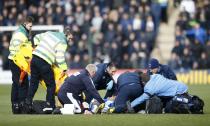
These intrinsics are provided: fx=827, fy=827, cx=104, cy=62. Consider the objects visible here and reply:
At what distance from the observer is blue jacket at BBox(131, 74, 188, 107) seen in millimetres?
19234

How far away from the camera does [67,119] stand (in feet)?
58.5

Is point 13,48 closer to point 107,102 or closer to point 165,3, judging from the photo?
point 107,102

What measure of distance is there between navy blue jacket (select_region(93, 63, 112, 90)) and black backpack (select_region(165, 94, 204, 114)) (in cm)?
217

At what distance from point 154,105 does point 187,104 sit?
765mm

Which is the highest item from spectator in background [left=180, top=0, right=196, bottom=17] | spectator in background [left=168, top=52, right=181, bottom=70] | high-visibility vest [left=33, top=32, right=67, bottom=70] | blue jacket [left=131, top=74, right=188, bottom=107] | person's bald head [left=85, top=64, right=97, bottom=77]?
spectator in background [left=180, top=0, right=196, bottom=17]

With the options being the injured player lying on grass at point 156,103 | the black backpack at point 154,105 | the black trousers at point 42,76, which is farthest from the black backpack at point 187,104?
the black trousers at point 42,76

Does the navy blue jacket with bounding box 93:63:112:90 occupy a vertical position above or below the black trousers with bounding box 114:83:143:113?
above

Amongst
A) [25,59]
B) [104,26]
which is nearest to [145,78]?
[25,59]

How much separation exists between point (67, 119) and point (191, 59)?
16.4 meters

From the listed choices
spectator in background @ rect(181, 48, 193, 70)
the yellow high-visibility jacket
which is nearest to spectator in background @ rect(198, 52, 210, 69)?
spectator in background @ rect(181, 48, 193, 70)

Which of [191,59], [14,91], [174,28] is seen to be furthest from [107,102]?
[174,28]

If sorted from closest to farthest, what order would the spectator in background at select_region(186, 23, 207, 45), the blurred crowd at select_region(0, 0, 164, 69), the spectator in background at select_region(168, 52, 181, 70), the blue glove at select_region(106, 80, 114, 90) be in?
the blue glove at select_region(106, 80, 114, 90) → the spectator in background at select_region(168, 52, 181, 70) → the spectator in background at select_region(186, 23, 207, 45) → the blurred crowd at select_region(0, 0, 164, 69)

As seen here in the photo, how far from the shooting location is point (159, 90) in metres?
19.3

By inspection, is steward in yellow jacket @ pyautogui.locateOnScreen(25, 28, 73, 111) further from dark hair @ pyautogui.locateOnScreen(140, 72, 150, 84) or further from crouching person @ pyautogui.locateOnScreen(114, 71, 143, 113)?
dark hair @ pyautogui.locateOnScreen(140, 72, 150, 84)
